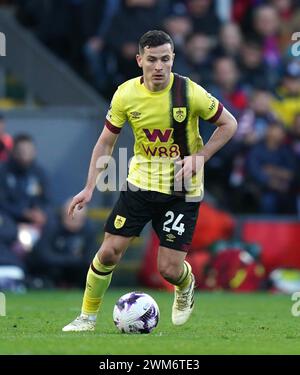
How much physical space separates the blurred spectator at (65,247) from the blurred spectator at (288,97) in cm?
377

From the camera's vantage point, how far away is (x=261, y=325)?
10.9m

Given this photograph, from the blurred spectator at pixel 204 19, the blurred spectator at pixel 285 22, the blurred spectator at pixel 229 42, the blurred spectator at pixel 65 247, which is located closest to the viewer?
the blurred spectator at pixel 65 247

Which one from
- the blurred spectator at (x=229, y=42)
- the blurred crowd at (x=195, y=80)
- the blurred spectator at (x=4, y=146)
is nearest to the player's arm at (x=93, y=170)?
the blurred crowd at (x=195, y=80)

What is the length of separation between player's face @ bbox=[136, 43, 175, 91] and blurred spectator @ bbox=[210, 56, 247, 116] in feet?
27.3

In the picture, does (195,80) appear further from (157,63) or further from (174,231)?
(157,63)

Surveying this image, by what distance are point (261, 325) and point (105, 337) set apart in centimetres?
206

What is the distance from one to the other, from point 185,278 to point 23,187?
7.14 m

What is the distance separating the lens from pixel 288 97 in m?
19.0

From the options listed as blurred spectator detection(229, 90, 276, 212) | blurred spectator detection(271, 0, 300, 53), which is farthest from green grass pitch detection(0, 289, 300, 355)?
blurred spectator detection(271, 0, 300, 53)

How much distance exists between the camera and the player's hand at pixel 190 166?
9.62 m

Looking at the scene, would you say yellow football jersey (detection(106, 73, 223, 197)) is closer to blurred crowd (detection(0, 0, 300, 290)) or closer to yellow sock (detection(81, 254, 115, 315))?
yellow sock (detection(81, 254, 115, 315))

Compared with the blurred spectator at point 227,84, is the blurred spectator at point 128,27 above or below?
above

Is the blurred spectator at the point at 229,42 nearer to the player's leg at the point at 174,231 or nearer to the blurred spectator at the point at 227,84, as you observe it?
the blurred spectator at the point at 227,84

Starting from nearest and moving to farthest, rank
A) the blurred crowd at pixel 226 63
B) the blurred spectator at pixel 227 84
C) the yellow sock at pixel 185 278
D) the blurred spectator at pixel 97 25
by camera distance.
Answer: the yellow sock at pixel 185 278, the blurred crowd at pixel 226 63, the blurred spectator at pixel 227 84, the blurred spectator at pixel 97 25
